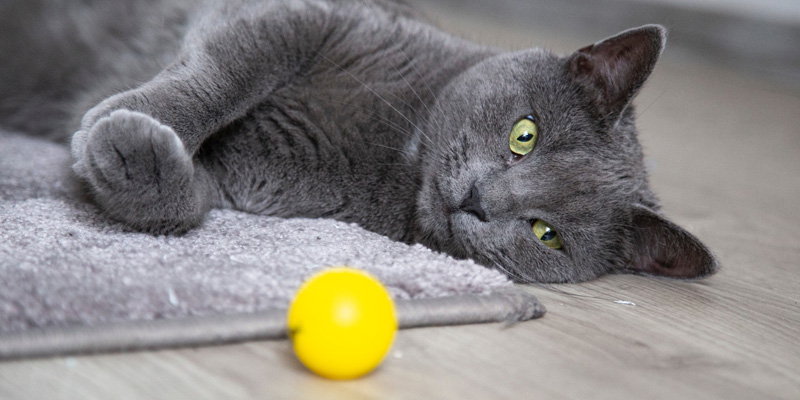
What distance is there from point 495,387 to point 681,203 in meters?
1.39

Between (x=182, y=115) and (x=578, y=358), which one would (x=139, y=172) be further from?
(x=578, y=358)

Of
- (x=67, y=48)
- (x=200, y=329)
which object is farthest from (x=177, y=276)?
(x=67, y=48)

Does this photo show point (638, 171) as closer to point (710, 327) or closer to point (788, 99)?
point (710, 327)

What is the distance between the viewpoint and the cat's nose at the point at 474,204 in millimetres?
1153

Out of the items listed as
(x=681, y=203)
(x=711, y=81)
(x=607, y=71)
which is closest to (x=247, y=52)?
(x=607, y=71)

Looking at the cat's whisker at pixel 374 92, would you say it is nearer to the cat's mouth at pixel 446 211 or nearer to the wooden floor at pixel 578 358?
the cat's mouth at pixel 446 211

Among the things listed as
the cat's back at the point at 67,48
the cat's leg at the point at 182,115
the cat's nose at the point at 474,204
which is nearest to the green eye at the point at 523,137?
the cat's nose at the point at 474,204

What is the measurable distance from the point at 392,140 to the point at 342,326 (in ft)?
2.23

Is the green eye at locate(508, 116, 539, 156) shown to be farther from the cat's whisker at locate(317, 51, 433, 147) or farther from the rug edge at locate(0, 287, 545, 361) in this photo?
the rug edge at locate(0, 287, 545, 361)

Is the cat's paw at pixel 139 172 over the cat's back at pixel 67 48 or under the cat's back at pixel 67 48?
under

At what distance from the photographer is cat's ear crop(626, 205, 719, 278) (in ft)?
4.03

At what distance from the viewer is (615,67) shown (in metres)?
1.25

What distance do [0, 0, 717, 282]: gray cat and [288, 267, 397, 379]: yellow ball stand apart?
1.42 feet

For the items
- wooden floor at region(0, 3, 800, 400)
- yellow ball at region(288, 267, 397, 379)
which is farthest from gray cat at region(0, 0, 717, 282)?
yellow ball at region(288, 267, 397, 379)
